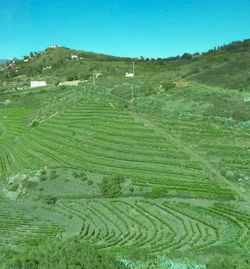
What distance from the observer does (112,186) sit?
56750 millimetres

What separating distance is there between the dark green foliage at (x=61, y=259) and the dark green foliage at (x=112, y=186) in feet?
90.5

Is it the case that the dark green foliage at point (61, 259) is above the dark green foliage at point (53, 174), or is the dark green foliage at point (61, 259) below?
above

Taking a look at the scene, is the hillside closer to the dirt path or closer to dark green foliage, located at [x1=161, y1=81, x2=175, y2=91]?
the dirt path

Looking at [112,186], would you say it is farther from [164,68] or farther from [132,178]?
[164,68]

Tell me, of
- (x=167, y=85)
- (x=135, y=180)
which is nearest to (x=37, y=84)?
(x=167, y=85)

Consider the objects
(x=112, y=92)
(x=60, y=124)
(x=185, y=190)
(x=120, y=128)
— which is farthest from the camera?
(x=112, y=92)

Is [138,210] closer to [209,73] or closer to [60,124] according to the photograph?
[60,124]

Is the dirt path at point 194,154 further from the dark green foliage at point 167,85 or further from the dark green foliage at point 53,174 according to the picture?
the dark green foliage at point 167,85

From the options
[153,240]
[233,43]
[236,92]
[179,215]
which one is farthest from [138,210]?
[233,43]

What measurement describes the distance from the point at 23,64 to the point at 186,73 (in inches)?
3814

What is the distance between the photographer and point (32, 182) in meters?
62.0

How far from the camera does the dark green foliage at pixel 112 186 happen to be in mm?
56188

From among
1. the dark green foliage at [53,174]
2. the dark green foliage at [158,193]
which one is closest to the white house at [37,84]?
the dark green foliage at [53,174]

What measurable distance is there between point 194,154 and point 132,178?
8.11m
